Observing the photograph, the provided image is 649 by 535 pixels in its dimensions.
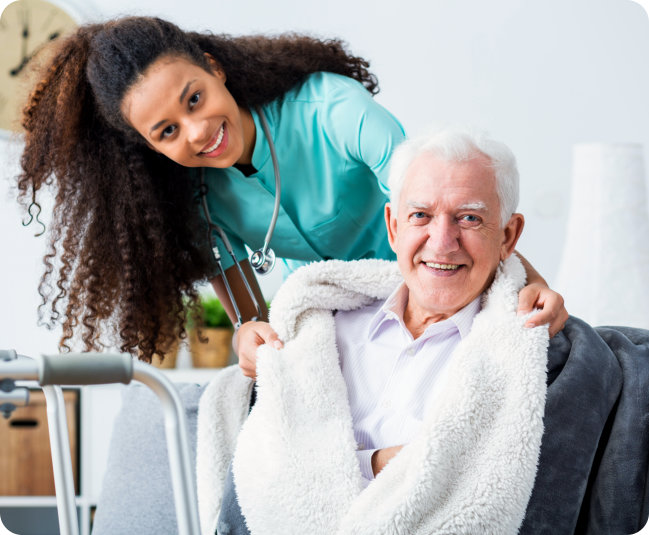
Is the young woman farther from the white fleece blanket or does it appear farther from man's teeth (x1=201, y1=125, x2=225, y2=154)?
the white fleece blanket

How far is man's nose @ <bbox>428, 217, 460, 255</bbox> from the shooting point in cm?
124

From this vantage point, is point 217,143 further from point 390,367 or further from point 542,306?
point 542,306

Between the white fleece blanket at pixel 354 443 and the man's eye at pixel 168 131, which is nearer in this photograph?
the white fleece blanket at pixel 354 443

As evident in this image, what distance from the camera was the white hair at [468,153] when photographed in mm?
1251

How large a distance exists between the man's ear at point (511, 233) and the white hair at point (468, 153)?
2 cm

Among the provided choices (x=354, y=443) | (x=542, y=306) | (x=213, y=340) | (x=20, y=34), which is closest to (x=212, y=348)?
(x=213, y=340)

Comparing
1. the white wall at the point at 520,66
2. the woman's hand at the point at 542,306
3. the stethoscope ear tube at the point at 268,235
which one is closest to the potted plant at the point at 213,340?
the white wall at the point at 520,66

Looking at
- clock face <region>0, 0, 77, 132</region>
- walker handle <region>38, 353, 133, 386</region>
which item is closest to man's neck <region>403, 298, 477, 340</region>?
walker handle <region>38, 353, 133, 386</region>

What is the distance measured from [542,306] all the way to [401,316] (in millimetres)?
252

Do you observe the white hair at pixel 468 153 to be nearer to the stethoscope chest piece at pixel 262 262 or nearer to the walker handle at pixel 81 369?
the stethoscope chest piece at pixel 262 262

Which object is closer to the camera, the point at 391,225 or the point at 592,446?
the point at 592,446

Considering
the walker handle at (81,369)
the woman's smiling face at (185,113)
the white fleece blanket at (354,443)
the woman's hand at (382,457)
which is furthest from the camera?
the woman's smiling face at (185,113)

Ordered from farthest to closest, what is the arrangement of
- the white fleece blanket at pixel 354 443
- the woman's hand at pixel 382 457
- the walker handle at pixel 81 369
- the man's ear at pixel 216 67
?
the man's ear at pixel 216 67 < the woman's hand at pixel 382 457 < the white fleece blanket at pixel 354 443 < the walker handle at pixel 81 369

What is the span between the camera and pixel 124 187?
164cm
